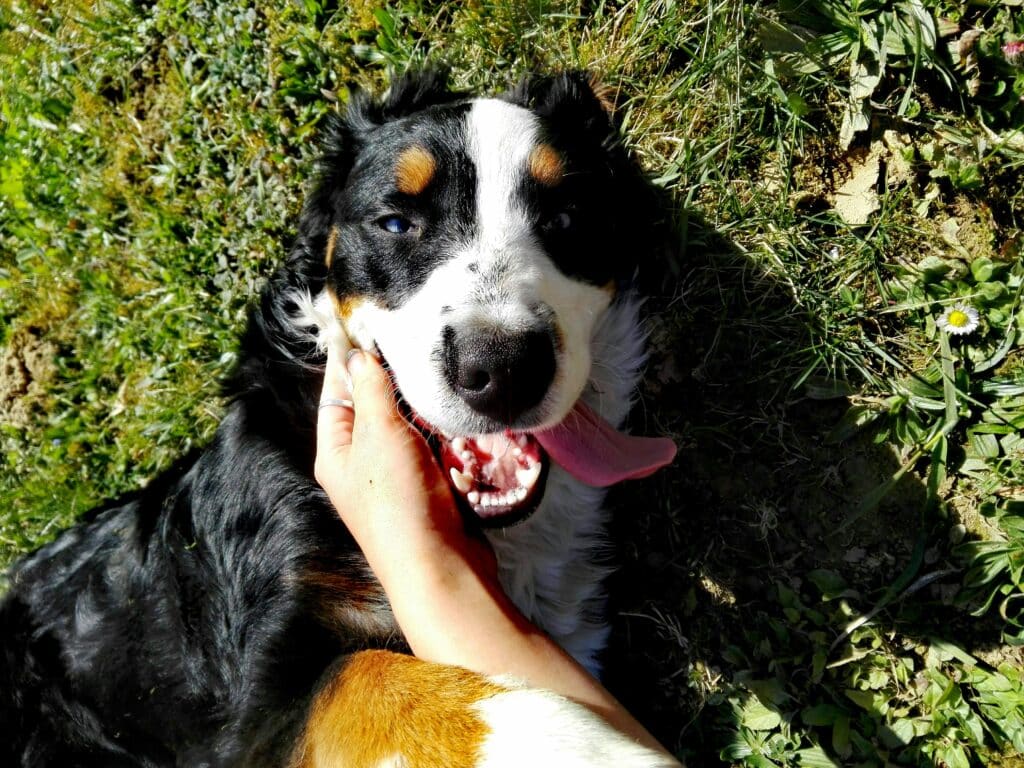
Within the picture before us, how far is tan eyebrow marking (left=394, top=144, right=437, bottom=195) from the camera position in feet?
9.04

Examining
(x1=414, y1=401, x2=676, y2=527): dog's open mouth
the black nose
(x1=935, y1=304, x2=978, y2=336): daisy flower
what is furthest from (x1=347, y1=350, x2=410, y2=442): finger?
(x1=935, y1=304, x2=978, y2=336): daisy flower

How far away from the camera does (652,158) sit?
12.2ft

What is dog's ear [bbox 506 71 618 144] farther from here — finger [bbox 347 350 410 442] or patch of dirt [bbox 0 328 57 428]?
patch of dirt [bbox 0 328 57 428]

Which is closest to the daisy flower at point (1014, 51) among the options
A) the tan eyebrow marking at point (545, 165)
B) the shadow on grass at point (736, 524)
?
the shadow on grass at point (736, 524)

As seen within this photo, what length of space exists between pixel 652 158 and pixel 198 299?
2.54m

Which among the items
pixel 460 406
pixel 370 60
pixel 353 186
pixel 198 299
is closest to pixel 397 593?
pixel 460 406

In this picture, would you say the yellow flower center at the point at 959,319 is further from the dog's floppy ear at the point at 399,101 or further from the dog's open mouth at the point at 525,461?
the dog's floppy ear at the point at 399,101

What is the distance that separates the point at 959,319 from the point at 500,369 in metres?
2.10

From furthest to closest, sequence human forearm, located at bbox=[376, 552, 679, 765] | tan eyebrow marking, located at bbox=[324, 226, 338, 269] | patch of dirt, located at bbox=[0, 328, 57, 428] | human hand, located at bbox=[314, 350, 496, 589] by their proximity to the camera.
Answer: patch of dirt, located at bbox=[0, 328, 57, 428] → tan eyebrow marking, located at bbox=[324, 226, 338, 269] → human hand, located at bbox=[314, 350, 496, 589] → human forearm, located at bbox=[376, 552, 679, 765]

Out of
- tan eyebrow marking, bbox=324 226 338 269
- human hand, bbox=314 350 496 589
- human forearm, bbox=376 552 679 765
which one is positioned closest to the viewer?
human forearm, bbox=376 552 679 765

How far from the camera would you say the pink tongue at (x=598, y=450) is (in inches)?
111

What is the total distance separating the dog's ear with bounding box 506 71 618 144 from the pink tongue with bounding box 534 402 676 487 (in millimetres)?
1192

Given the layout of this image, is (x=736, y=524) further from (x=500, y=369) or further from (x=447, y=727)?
(x=447, y=727)

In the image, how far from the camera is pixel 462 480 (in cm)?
267
